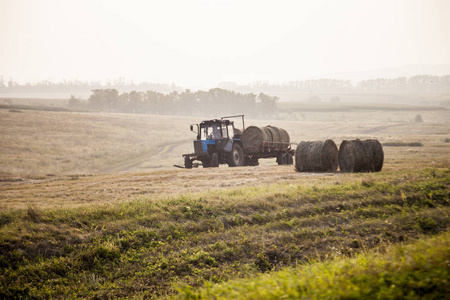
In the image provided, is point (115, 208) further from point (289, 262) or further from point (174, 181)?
point (174, 181)

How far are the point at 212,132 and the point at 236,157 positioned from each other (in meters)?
2.46

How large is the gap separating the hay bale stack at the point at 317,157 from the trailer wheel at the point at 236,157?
258 inches

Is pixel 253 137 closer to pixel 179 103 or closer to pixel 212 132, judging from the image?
pixel 212 132

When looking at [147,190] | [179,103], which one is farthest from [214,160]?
[179,103]

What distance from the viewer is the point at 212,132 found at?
24562mm

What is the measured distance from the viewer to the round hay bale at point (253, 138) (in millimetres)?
25516

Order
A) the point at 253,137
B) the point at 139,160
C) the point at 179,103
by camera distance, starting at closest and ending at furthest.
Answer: the point at 253,137
the point at 139,160
the point at 179,103

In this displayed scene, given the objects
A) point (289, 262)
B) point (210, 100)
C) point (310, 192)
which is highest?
point (210, 100)

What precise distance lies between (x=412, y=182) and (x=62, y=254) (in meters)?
11.5

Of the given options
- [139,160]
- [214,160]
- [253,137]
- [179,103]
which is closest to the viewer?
[214,160]

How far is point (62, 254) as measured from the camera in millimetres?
8430

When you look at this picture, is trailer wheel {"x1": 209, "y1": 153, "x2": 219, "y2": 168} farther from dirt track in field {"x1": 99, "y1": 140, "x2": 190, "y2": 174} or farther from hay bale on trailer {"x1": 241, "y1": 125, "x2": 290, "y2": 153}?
dirt track in field {"x1": 99, "y1": 140, "x2": 190, "y2": 174}

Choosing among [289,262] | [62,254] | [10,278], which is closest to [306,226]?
[289,262]

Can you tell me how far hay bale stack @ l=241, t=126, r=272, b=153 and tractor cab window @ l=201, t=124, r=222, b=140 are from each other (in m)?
2.49
